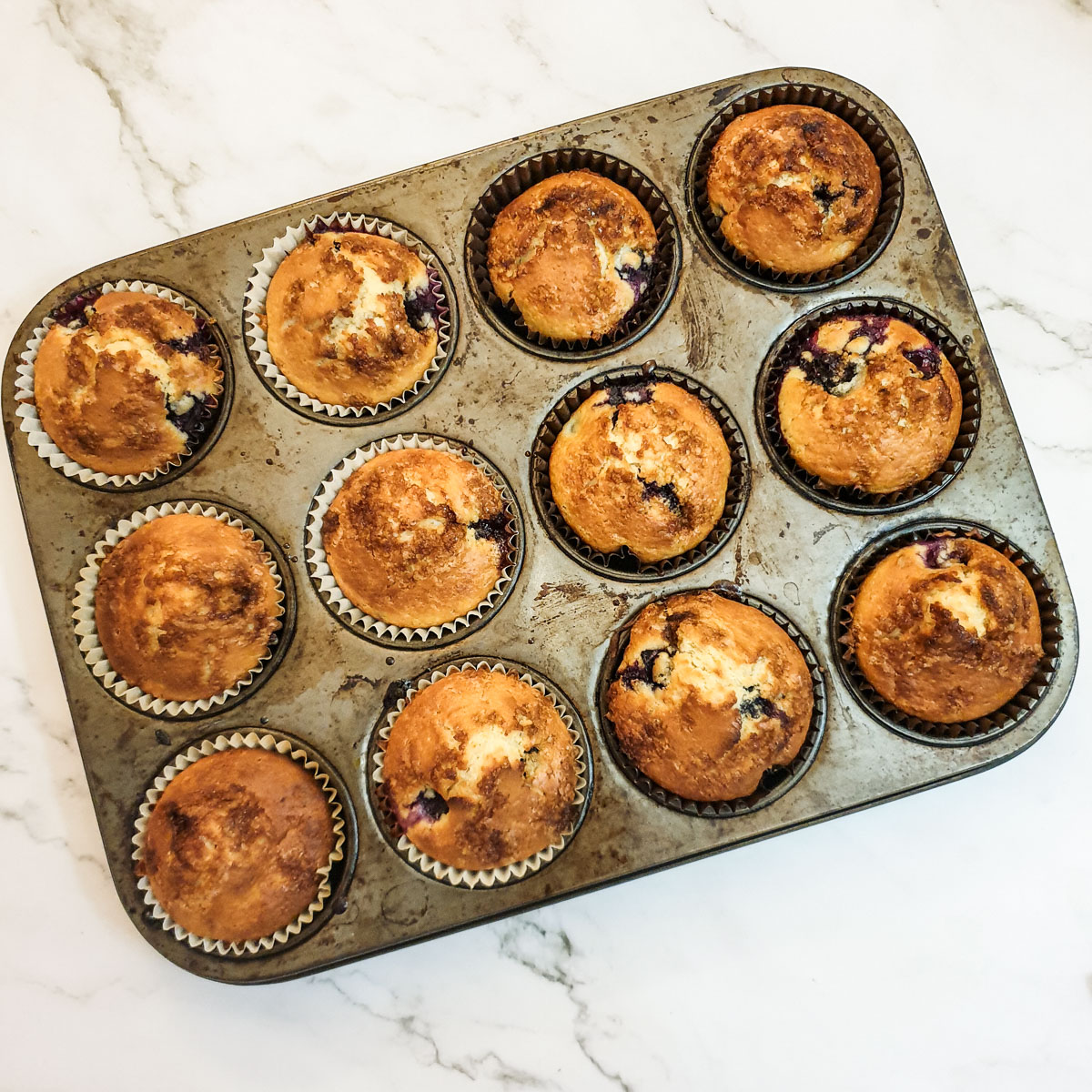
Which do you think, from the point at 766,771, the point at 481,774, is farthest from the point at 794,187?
the point at 481,774

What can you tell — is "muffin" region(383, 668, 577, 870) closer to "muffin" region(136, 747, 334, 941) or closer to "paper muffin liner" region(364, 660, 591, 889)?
"paper muffin liner" region(364, 660, 591, 889)

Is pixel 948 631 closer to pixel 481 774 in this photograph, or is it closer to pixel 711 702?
pixel 711 702

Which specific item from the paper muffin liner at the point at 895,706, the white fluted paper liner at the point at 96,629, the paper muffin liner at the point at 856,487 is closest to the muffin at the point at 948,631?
the paper muffin liner at the point at 895,706

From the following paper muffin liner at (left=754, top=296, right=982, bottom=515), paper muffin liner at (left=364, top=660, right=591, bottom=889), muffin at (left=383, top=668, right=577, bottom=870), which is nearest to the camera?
muffin at (left=383, top=668, right=577, bottom=870)

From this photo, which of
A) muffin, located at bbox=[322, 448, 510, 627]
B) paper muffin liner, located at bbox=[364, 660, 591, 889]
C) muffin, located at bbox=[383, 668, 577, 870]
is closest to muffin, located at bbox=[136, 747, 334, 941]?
paper muffin liner, located at bbox=[364, 660, 591, 889]

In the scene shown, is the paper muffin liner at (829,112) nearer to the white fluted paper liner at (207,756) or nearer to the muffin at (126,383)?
the muffin at (126,383)

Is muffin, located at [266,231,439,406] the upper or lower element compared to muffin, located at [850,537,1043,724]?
upper

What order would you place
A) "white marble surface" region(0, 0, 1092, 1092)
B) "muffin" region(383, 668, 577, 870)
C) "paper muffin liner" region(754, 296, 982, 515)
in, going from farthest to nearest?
"white marble surface" region(0, 0, 1092, 1092) < "paper muffin liner" region(754, 296, 982, 515) < "muffin" region(383, 668, 577, 870)
